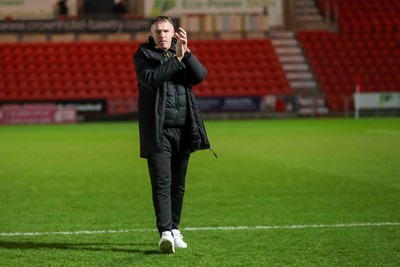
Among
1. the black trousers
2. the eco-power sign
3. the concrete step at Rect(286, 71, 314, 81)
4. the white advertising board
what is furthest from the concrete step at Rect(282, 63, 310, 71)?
the black trousers

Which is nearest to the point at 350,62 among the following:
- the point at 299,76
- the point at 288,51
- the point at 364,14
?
the point at 299,76

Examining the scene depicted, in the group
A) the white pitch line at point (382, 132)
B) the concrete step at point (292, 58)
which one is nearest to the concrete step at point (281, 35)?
the concrete step at point (292, 58)

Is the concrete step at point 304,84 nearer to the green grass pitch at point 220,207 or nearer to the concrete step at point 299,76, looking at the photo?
the concrete step at point 299,76

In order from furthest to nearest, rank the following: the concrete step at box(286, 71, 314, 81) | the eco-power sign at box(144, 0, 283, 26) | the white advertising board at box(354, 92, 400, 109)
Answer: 1. the concrete step at box(286, 71, 314, 81)
2. the eco-power sign at box(144, 0, 283, 26)
3. the white advertising board at box(354, 92, 400, 109)

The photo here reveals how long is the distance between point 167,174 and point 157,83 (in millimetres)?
864

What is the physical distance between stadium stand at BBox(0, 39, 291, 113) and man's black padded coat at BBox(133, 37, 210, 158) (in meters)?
27.7

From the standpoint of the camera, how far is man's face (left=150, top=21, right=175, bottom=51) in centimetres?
717

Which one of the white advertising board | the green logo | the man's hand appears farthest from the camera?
the green logo

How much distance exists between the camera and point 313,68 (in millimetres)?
39938

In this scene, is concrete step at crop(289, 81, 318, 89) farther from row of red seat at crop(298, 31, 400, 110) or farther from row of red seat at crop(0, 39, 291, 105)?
row of red seat at crop(0, 39, 291, 105)

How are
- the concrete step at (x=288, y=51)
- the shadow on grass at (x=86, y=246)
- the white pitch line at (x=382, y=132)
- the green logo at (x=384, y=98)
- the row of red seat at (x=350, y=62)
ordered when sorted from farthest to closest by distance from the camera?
the concrete step at (x=288, y=51), the row of red seat at (x=350, y=62), the green logo at (x=384, y=98), the white pitch line at (x=382, y=132), the shadow on grass at (x=86, y=246)

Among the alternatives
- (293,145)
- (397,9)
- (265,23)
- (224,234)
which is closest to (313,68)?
(265,23)

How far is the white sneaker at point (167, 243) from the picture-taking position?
7.16 m

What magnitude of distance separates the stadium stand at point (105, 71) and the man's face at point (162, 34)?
1092 inches
